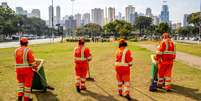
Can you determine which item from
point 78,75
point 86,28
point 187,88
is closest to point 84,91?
point 78,75

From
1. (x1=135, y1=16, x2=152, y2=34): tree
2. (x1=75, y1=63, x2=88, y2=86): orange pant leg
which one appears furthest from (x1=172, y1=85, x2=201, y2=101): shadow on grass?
(x1=135, y1=16, x2=152, y2=34): tree

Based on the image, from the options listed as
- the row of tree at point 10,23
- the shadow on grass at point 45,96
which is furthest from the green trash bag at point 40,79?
the row of tree at point 10,23

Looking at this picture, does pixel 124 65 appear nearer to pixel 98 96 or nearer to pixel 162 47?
pixel 98 96

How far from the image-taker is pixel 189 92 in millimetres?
10812

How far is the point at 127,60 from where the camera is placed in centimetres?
968

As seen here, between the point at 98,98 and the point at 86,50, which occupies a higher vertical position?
the point at 86,50

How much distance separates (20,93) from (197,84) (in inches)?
274

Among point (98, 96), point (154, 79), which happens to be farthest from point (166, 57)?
point (98, 96)

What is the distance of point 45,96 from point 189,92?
4.98 m

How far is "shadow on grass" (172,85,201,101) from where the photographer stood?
1022 cm

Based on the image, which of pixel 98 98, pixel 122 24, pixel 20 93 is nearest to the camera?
pixel 20 93

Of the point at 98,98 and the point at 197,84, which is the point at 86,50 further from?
the point at 197,84

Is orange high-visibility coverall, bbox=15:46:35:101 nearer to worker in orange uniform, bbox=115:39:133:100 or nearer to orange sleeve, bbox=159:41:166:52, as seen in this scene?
worker in orange uniform, bbox=115:39:133:100

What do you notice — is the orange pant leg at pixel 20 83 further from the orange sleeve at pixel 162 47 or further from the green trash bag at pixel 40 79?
the orange sleeve at pixel 162 47
